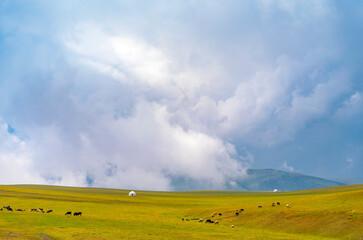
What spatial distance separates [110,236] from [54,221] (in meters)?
20.1

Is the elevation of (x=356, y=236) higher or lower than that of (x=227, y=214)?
lower

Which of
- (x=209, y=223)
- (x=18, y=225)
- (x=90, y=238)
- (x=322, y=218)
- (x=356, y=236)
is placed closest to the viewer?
(x=90, y=238)

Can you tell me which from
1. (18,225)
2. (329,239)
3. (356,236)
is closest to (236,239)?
(329,239)

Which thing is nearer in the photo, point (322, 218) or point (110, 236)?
point (110, 236)

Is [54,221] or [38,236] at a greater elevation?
[54,221]

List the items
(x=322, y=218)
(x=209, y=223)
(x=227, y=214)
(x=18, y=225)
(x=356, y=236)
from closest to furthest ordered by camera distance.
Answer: (x=356, y=236), (x=18, y=225), (x=322, y=218), (x=209, y=223), (x=227, y=214)

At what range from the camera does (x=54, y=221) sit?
56344 millimetres

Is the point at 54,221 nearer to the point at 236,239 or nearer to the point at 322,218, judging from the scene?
the point at 236,239

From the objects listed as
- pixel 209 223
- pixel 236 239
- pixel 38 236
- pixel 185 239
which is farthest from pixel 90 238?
pixel 209 223

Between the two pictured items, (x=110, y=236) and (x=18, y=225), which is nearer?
(x=110, y=236)

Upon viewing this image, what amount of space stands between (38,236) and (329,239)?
34.9m

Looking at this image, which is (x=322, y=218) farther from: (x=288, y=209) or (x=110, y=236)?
(x=110, y=236)

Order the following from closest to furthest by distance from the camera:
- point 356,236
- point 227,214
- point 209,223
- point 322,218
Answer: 1. point 356,236
2. point 322,218
3. point 209,223
4. point 227,214

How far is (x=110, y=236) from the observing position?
40312 mm
